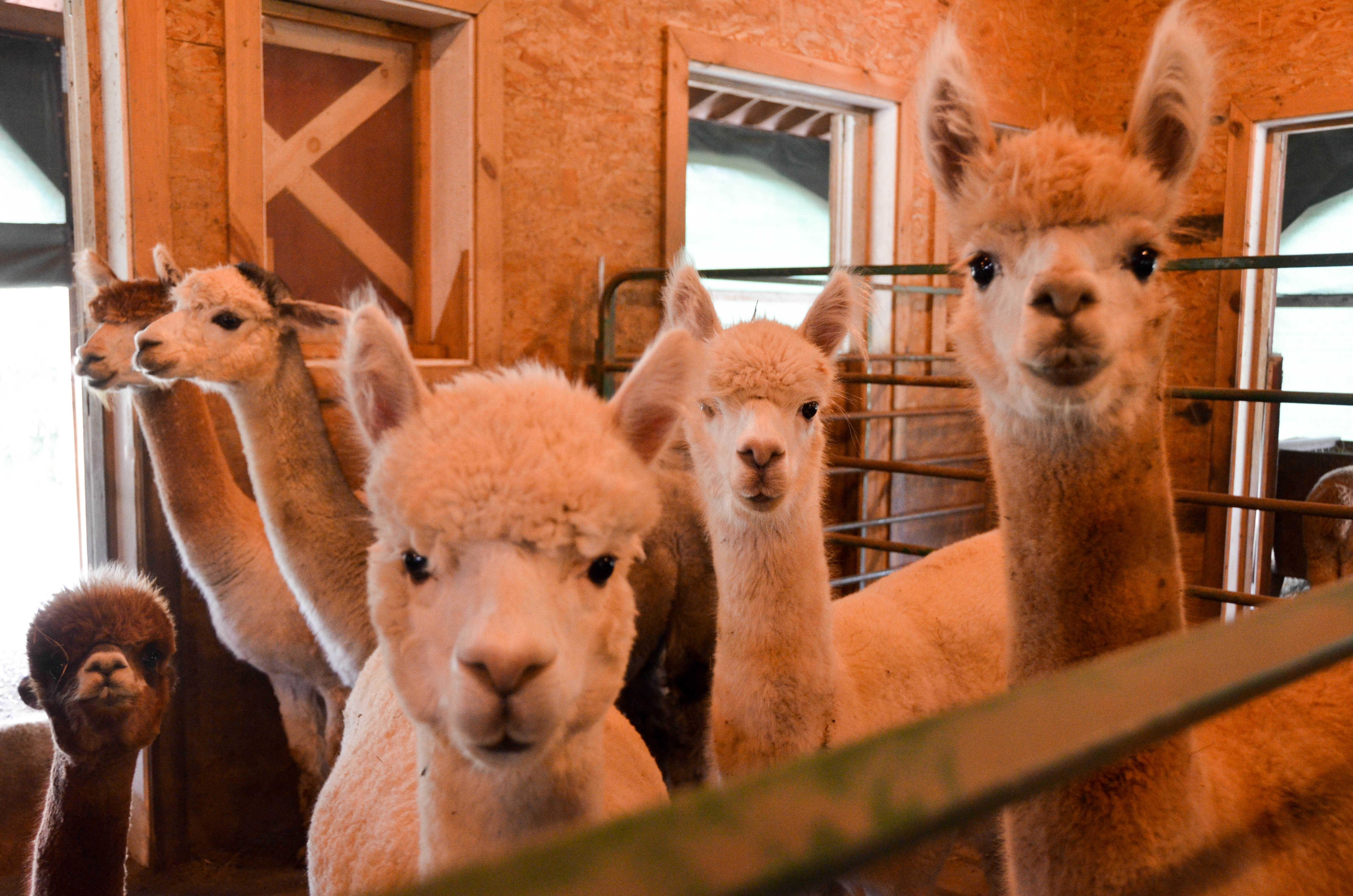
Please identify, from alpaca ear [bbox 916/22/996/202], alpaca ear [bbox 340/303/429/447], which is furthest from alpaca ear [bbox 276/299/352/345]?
alpaca ear [bbox 916/22/996/202]

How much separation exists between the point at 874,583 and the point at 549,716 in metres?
2.25

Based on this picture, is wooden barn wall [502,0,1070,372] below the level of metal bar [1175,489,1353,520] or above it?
above

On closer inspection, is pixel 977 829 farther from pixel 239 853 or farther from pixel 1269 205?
pixel 1269 205

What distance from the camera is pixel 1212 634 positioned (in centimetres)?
71

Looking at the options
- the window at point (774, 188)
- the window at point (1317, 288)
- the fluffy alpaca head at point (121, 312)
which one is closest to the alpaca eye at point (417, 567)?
the fluffy alpaca head at point (121, 312)

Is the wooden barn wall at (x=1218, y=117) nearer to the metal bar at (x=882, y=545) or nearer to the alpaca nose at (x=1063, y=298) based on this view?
the metal bar at (x=882, y=545)

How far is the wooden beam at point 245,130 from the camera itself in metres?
3.35

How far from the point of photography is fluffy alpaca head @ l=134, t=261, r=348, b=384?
2930mm

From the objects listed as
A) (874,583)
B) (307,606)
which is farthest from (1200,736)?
A: (307,606)

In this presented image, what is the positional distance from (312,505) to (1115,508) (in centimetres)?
254

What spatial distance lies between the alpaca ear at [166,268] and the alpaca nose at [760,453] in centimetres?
215

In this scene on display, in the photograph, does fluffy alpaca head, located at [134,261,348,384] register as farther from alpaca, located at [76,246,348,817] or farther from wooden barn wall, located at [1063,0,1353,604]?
wooden barn wall, located at [1063,0,1353,604]

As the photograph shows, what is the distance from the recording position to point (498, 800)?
4.07 feet

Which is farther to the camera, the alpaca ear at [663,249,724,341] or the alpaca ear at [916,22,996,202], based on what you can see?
the alpaca ear at [663,249,724,341]
